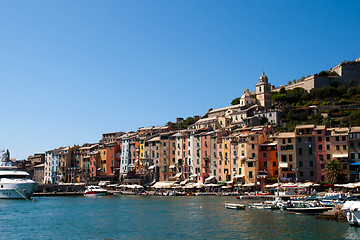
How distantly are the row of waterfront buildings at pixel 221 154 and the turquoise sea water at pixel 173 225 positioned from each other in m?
25.3

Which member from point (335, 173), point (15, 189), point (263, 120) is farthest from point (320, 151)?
point (15, 189)

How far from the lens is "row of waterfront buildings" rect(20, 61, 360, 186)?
74.9 metres

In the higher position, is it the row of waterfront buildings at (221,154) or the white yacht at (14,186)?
the row of waterfront buildings at (221,154)

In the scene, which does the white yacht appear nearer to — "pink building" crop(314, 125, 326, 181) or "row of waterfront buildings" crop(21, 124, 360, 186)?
"row of waterfront buildings" crop(21, 124, 360, 186)

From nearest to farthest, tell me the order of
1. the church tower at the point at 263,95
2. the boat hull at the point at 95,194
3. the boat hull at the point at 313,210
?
the boat hull at the point at 313,210 → the boat hull at the point at 95,194 → the church tower at the point at 263,95

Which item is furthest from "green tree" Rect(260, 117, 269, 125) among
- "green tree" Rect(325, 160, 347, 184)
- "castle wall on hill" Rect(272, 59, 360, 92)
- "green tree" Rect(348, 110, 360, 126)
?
"green tree" Rect(325, 160, 347, 184)

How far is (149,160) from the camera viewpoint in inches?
4151

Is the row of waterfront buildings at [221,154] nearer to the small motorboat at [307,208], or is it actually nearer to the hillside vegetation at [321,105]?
the hillside vegetation at [321,105]

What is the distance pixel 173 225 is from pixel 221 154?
48.1m

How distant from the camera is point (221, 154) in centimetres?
8988

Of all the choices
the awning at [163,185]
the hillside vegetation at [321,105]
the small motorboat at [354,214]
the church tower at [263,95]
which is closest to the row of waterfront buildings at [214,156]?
the awning at [163,185]

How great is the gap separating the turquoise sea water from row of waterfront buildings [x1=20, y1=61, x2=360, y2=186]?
25272 millimetres

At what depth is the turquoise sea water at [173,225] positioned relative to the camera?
36969mm

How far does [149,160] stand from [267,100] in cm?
4476
